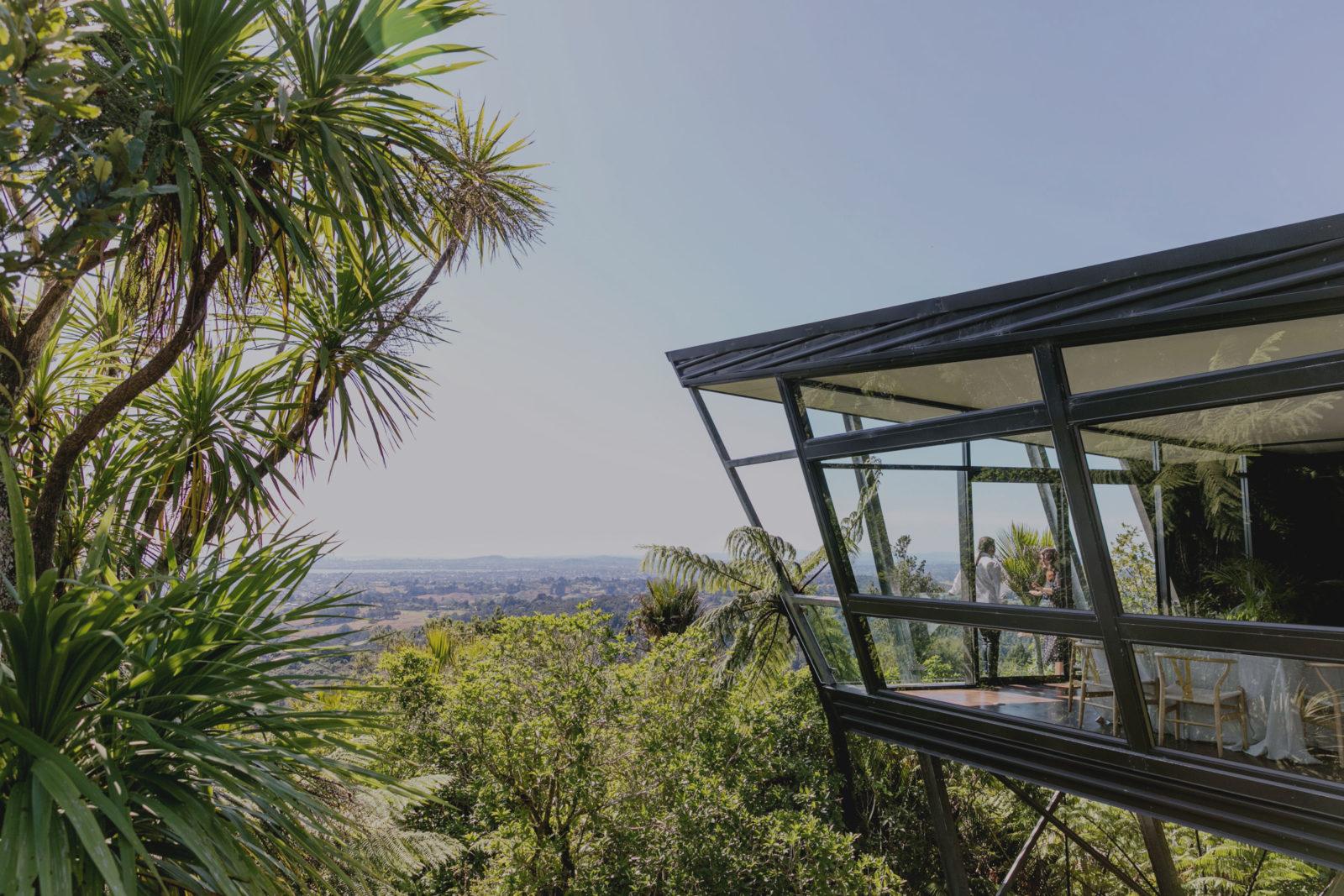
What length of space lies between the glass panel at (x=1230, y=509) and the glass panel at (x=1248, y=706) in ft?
1.16

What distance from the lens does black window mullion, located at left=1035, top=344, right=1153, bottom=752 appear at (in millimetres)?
5293

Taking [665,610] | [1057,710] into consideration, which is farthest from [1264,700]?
[665,610]

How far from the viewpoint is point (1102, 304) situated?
4.94m

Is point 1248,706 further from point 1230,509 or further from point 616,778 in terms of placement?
point 616,778

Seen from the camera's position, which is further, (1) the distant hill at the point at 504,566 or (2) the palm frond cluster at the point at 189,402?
(1) the distant hill at the point at 504,566

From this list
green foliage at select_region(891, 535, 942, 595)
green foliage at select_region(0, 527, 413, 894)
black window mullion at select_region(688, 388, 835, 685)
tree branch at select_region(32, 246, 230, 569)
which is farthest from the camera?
black window mullion at select_region(688, 388, 835, 685)

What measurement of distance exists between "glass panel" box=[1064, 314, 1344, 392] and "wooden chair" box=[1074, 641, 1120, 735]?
217 centimetres

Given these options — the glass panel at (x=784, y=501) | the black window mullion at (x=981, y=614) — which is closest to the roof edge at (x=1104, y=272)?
the glass panel at (x=784, y=501)

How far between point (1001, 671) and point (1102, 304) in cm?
335

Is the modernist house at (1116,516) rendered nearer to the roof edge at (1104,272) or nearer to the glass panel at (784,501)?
the roof edge at (1104,272)

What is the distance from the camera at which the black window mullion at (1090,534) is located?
529cm

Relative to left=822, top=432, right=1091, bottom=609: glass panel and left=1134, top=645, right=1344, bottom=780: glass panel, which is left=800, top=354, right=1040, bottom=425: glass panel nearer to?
left=822, top=432, right=1091, bottom=609: glass panel

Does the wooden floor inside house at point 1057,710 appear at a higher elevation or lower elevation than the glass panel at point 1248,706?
lower

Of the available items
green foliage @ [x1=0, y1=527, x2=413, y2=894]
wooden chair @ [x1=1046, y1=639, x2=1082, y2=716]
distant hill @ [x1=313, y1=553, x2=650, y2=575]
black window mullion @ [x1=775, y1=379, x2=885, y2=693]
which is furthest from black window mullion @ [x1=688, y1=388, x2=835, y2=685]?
distant hill @ [x1=313, y1=553, x2=650, y2=575]
